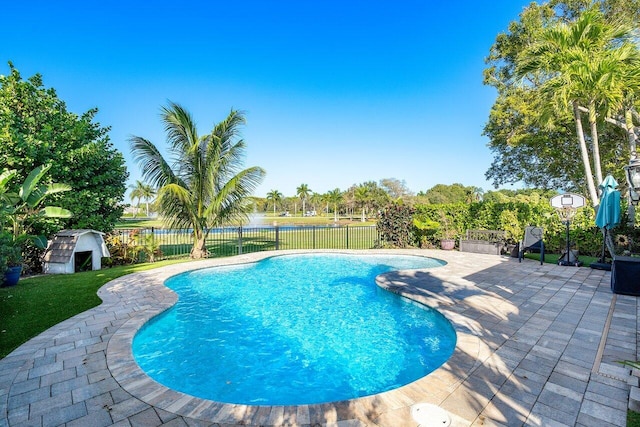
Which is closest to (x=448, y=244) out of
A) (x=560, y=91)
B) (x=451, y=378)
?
(x=560, y=91)

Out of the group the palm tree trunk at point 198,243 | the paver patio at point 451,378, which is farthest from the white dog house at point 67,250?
the paver patio at point 451,378

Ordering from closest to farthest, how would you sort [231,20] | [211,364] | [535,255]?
A: [211,364] < [535,255] < [231,20]

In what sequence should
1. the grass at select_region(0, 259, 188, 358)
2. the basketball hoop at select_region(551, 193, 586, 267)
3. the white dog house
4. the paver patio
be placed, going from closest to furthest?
the paver patio
the grass at select_region(0, 259, 188, 358)
the white dog house
the basketball hoop at select_region(551, 193, 586, 267)

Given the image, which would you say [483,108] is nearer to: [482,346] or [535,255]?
[535,255]

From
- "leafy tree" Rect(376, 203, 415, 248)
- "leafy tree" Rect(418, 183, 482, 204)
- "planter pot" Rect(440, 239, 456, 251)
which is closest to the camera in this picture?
"planter pot" Rect(440, 239, 456, 251)

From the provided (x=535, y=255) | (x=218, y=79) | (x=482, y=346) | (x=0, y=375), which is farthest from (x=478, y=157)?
(x=0, y=375)

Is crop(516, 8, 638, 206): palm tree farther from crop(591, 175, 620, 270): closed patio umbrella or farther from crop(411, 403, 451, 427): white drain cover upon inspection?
crop(411, 403, 451, 427): white drain cover

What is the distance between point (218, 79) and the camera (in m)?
15.2

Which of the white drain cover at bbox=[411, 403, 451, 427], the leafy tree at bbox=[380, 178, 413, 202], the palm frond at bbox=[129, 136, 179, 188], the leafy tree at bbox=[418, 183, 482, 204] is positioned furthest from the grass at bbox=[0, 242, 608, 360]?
the leafy tree at bbox=[418, 183, 482, 204]

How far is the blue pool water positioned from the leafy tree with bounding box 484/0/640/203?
748 cm

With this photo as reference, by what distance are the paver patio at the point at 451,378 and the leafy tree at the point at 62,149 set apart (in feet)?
17.6

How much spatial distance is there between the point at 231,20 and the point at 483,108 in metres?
15.5

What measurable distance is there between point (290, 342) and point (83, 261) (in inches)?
311

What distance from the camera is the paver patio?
234 cm
